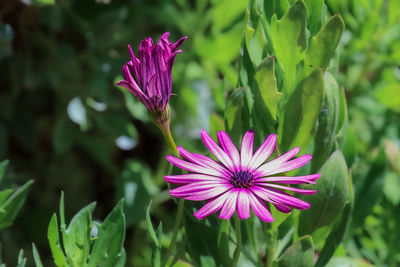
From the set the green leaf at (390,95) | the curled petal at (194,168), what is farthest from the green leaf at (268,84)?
the green leaf at (390,95)

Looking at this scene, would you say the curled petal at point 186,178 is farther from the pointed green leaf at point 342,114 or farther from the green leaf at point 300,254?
the pointed green leaf at point 342,114

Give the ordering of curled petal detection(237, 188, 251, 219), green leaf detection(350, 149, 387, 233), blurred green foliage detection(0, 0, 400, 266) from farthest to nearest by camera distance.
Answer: blurred green foliage detection(0, 0, 400, 266), green leaf detection(350, 149, 387, 233), curled petal detection(237, 188, 251, 219)

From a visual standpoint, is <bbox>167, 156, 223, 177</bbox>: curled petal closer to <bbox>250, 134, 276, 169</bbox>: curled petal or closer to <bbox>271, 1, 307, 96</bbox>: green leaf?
<bbox>250, 134, 276, 169</bbox>: curled petal

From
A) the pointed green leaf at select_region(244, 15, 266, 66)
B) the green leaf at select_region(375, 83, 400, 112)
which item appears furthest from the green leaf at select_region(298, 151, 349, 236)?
Result: the green leaf at select_region(375, 83, 400, 112)

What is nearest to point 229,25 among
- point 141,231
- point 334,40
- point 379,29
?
point 379,29

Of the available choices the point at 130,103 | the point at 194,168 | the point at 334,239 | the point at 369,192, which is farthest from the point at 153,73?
the point at 130,103

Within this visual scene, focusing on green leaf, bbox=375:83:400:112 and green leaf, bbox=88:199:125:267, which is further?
green leaf, bbox=375:83:400:112
